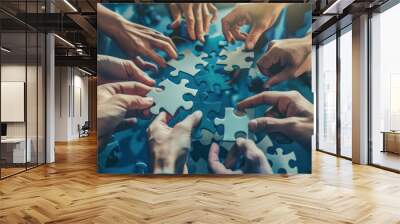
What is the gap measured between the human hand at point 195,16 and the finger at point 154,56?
0.58m

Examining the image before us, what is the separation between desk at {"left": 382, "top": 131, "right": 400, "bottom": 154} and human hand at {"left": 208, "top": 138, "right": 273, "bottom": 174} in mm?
3237

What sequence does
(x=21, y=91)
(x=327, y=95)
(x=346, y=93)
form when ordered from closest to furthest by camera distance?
1. (x=21, y=91)
2. (x=346, y=93)
3. (x=327, y=95)

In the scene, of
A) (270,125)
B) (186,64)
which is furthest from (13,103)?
(270,125)

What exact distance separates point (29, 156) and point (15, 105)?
118 centimetres

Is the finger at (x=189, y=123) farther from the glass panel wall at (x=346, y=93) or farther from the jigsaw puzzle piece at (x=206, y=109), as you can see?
the glass panel wall at (x=346, y=93)

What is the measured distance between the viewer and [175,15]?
6445 mm

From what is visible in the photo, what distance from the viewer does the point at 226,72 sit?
645 centimetres

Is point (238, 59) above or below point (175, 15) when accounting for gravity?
below

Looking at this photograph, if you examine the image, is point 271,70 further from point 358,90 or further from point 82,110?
point 82,110

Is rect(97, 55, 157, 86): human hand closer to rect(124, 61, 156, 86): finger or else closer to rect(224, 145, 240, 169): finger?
rect(124, 61, 156, 86): finger

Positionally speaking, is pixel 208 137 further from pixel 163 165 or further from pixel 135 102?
pixel 135 102

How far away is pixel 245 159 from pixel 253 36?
216 cm

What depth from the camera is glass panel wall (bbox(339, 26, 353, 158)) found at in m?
8.77

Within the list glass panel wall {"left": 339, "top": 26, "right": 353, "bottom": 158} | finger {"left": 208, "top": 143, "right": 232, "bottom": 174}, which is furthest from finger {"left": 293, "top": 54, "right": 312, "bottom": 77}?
glass panel wall {"left": 339, "top": 26, "right": 353, "bottom": 158}
